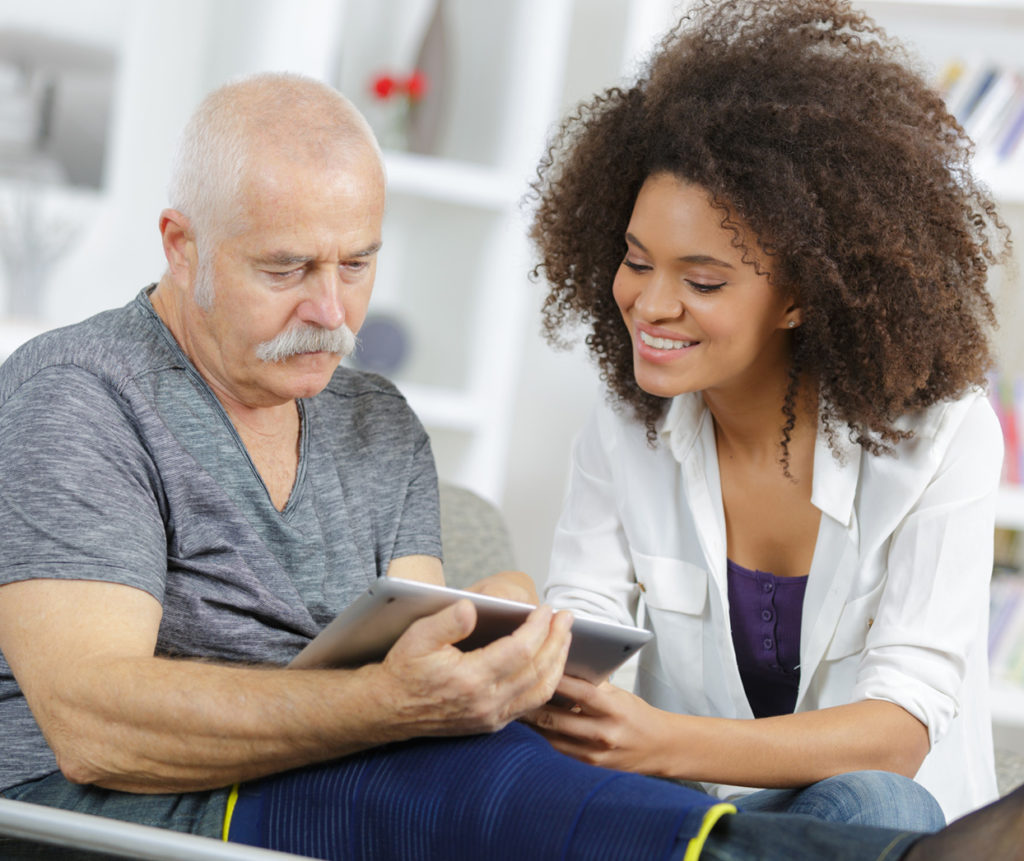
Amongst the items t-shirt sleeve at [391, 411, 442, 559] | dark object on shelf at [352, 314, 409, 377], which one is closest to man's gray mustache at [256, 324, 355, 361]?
t-shirt sleeve at [391, 411, 442, 559]

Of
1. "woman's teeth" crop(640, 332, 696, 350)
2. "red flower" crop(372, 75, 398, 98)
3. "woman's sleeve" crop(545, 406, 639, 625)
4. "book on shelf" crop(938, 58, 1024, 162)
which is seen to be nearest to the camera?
"woman's teeth" crop(640, 332, 696, 350)

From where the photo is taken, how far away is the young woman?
1.45m

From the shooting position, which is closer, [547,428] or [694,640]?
[694,640]

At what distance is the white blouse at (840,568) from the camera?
149 centimetres

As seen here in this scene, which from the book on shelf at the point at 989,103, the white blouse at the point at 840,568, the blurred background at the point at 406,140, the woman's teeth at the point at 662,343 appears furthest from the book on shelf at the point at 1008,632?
the woman's teeth at the point at 662,343

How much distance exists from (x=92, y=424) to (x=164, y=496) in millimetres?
A: 115

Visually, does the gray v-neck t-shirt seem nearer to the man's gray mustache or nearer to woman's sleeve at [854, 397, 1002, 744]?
the man's gray mustache

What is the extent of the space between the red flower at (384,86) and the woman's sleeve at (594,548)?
143 cm

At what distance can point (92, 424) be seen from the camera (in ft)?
4.23

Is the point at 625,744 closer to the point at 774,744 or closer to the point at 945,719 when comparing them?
the point at 774,744

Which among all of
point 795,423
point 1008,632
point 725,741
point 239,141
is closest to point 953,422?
point 795,423

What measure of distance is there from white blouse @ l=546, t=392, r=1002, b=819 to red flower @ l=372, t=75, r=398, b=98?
1422 millimetres

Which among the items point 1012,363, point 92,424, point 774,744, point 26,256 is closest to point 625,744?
point 774,744

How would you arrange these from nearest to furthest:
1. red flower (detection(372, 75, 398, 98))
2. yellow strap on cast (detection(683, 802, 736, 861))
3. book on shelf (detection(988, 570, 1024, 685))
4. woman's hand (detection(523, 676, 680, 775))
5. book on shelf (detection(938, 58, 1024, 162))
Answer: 1. yellow strap on cast (detection(683, 802, 736, 861))
2. woman's hand (detection(523, 676, 680, 775))
3. book on shelf (detection(938, 58, 1024, 162))
4. book on shelf (detection(988, 570, 1024, 685))
5. red flower (detection(372, 75, 398, 98))
